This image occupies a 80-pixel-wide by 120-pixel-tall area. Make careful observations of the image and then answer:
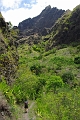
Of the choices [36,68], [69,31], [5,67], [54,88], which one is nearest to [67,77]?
[36,68]

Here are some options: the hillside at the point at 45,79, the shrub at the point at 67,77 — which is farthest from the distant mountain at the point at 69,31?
the shrub at the point at 67,77

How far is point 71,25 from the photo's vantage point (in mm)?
143750

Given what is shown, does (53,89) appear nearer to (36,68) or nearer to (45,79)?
(45,79)

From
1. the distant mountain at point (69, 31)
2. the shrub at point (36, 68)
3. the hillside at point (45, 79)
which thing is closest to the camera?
the hillside at point (45, 79)

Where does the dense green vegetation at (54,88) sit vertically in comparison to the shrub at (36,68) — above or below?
below

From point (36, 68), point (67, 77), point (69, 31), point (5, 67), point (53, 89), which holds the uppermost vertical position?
point (69, 31)

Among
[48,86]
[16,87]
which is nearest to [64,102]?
[16,87]

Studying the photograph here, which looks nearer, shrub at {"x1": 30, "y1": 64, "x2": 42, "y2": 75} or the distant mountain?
shrub at {"x1": 30, "y1": 64, "x2": 42, "y2": 75}

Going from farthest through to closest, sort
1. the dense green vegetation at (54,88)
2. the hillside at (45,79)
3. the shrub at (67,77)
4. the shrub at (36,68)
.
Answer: the shrub at (36,68) → the shrub at (67,77) → the hillside at (45,79) → the dense green vegetation at (54,88)

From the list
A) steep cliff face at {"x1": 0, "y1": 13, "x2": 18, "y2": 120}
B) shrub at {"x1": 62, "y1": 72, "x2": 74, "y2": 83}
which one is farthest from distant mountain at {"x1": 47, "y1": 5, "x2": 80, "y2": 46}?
steep cliff face at {"x1": 0, "y1": 13, "x2": 18, "y2": 120}

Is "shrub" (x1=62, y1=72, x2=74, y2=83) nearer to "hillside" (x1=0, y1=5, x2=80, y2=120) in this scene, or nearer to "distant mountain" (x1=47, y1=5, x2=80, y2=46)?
"hillside" (x1=0, y1=5, x2=80, y2=120)

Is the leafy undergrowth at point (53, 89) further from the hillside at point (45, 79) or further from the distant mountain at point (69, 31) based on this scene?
the distant mountain at point (69, 31)

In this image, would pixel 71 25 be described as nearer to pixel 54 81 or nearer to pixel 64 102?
pixel 54 81

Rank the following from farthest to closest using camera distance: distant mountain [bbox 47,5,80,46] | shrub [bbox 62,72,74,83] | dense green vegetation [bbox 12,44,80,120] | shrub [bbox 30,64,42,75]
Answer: distant mountain [bbox 47,5,80,46] → shrub [bbox 30,64,42,75] → shrub [bbox 62,72,74,83] → dense green vegetation [bbox 12,44,80,120]
